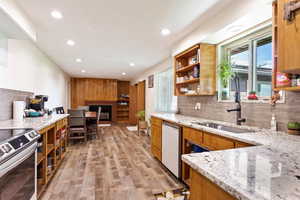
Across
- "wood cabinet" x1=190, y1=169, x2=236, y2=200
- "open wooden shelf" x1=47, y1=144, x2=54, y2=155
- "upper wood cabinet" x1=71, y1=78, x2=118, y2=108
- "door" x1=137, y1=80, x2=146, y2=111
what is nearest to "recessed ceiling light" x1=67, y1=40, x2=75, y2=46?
"open wooden shelf" x1=47, y1=144, x2=54, y2=155

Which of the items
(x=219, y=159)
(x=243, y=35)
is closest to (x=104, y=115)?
(x=243, y=35)

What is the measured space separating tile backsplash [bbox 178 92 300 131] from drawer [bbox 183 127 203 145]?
61 centimetres

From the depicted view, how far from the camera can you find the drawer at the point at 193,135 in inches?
75.5

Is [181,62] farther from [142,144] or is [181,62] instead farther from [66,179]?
[66,179]

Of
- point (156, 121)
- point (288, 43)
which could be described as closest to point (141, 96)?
point (156, 121)

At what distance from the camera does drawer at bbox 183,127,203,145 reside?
6.29 ft

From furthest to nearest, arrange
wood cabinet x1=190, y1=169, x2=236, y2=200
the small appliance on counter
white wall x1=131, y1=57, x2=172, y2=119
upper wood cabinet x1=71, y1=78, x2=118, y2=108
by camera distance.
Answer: upper wood cabinet x1=71, y1=78, x2=118, y2=108, white wall x1=131, y1=57, x2=172, y2=119, the small appliance on counter, wood cabinet x1=190, y1=169, x2=236, y2=200

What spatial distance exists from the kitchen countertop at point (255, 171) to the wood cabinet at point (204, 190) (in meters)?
0.06

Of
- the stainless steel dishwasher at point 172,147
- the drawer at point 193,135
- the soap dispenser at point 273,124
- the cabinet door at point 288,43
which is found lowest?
the stainless steel dishwasher at point 172,147

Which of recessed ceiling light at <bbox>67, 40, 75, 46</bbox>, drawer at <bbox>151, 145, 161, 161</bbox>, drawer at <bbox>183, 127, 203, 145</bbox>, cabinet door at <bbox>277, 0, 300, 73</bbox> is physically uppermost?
recessed ceiling light at <bbox>67, 40, 75, 46</bbox>

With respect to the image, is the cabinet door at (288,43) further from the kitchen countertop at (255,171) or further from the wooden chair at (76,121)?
the wooden chair at (76,121)

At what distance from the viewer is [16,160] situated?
3.76 ft

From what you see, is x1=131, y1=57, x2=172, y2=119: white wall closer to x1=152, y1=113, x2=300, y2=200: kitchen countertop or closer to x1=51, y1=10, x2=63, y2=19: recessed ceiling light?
x1=51, y1=10, x2=63, y2=19: recessed ceiling light

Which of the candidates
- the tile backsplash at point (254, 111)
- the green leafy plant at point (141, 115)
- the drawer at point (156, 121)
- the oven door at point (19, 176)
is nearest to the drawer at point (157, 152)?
the drawer at point (156, 121)
